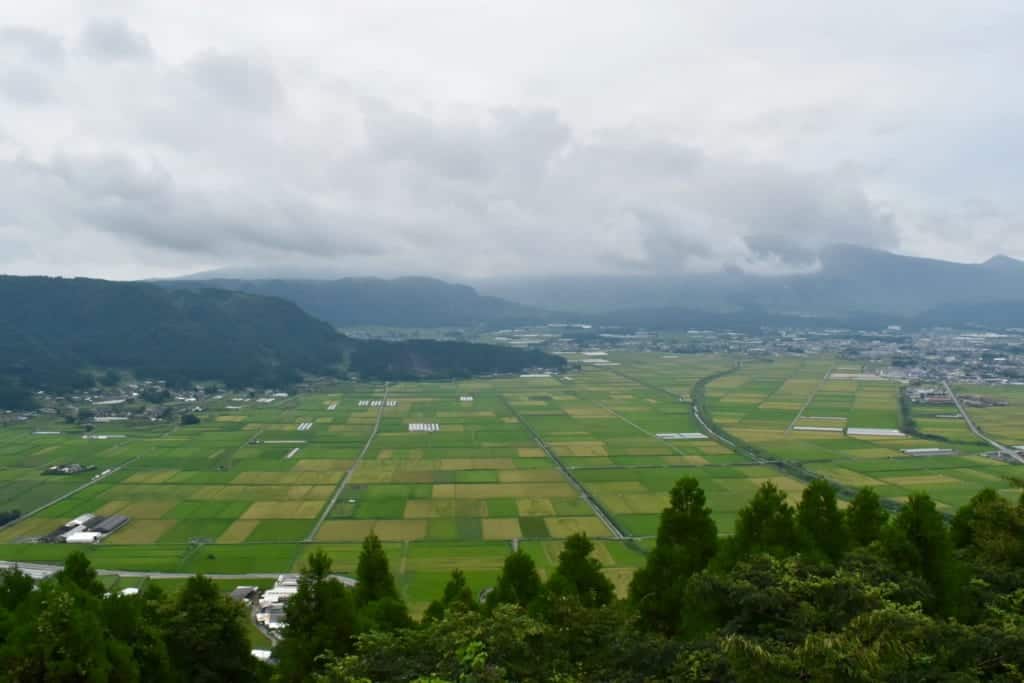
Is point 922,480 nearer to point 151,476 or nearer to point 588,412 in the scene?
point 588,412

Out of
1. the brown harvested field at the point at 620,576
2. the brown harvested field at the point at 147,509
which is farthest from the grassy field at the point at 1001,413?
the brown harvested field at the point at 147,509

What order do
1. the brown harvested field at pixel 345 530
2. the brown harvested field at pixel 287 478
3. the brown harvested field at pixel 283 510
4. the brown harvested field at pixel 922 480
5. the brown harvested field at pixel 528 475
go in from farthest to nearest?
the brown harvested field at pixel 528 475 → the brown harvested field at pixel 287 478 → the brown harvested field at pixel 922 480 → the brown harvested field at pixel 283 510 → the brown harvested field at pixel 345 530

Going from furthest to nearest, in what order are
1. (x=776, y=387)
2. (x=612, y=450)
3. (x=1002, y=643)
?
(x=776, y=387)
(x=612, y=450)
(x=1002, y=643)

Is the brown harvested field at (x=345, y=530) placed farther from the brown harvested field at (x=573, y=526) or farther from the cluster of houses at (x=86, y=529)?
the cluster of houses at (x=86, y=529)

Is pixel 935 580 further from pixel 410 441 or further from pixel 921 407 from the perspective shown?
pixel 921 407

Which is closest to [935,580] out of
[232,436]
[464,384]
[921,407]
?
[232,436]

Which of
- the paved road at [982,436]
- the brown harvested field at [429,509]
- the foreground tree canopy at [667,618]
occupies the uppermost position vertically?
the foreground tree canopy at [667,618]

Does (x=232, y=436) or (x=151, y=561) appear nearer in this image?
(x=151, y=561)
